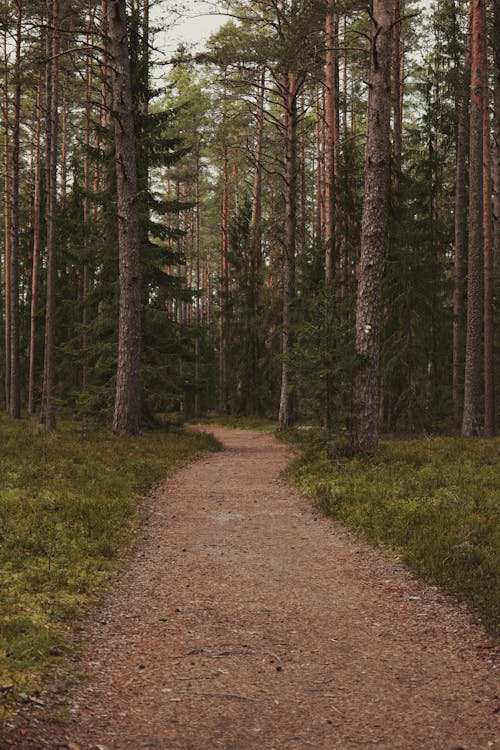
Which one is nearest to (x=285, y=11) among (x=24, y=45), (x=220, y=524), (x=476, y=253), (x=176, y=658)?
(x=24, y=45)

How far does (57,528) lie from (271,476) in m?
6.40

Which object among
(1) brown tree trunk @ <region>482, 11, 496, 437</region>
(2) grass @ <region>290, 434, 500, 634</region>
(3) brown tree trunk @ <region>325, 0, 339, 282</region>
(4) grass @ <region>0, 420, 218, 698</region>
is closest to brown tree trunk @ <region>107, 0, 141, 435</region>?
(4) grass @ <region>0, 420, 218, 698</region>

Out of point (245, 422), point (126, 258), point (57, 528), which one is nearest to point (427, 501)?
point (57, 528)

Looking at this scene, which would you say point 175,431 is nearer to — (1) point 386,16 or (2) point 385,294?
(2) point 385,294

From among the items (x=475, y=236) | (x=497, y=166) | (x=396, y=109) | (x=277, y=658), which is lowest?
(x=277, y=658)

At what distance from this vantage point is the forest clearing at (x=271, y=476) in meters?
4.14

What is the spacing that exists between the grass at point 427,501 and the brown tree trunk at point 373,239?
736 millimetres

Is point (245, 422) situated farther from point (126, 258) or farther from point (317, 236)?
point (126, 258)

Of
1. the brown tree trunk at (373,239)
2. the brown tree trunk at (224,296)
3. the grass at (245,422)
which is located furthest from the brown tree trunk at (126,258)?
the brown tree trunk at (224,296)

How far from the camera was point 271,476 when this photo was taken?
13.5m

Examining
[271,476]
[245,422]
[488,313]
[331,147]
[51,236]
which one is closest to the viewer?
[271,476]

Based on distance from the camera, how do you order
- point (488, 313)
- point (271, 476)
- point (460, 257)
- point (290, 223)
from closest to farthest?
point (271, 476) → point (488, 313) → point (460, 257) → point (290, 223)

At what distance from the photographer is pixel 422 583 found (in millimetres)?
6488

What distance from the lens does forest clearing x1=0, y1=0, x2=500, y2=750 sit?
4.14 metres
